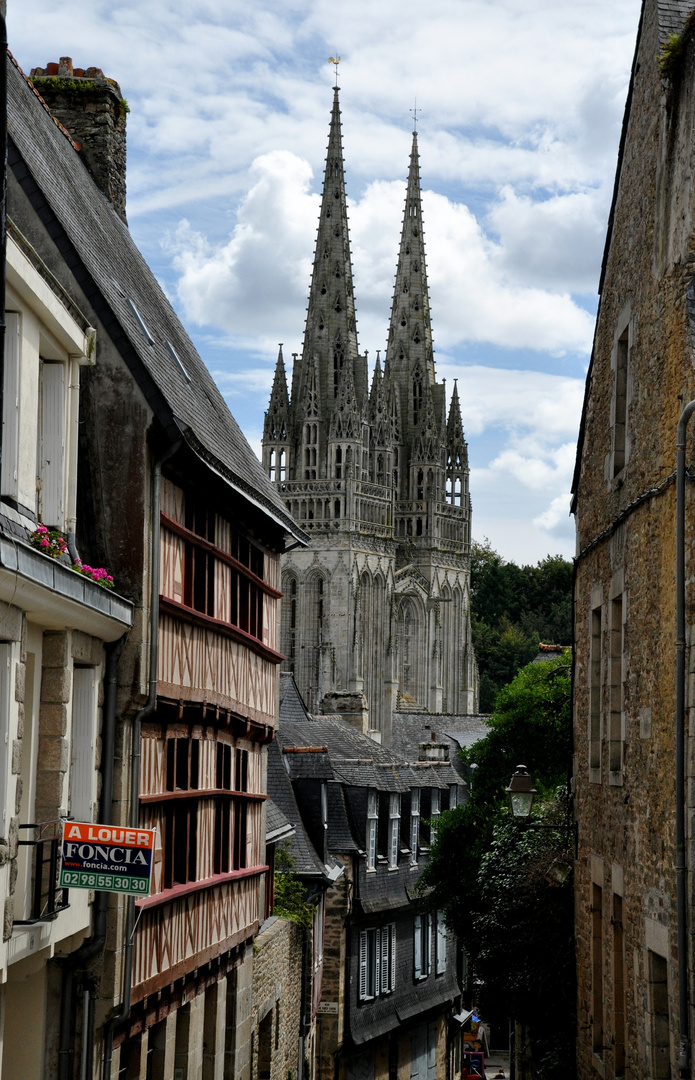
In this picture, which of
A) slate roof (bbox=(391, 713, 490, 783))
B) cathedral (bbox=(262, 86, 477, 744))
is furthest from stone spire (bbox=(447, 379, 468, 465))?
slate roof (bbox=(391, 713, 490, 783))

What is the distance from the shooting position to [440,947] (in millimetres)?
33125

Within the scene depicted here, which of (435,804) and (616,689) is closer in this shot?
(616,689)

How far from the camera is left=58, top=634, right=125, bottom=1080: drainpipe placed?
10.9 meters

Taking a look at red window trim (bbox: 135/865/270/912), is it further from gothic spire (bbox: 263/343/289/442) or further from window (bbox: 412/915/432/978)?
gothic spire (bbox: 263/343/289/442)

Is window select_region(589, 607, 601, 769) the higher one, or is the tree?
window select_region(589, 607, 601, 769)

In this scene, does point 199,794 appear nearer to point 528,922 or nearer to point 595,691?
point 595,691

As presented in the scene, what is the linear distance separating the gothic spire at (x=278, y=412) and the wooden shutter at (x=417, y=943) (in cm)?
7656

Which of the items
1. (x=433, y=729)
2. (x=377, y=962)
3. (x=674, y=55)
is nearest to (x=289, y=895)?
(x=377, y=962)

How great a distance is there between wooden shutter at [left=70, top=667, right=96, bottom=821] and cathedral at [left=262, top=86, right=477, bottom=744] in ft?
281

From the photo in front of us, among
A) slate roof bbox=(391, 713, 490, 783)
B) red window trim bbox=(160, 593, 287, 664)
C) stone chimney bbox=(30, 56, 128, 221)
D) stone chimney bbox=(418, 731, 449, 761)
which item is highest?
stone chimney bbox=(30, 56, 128, 221)

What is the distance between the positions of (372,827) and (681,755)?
1990cm

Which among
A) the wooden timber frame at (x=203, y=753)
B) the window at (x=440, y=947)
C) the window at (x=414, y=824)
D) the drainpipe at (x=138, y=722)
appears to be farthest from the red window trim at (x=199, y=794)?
the window at (x=440, y=947)

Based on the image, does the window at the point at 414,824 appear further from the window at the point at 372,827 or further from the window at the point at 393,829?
the window at the point at 372,827

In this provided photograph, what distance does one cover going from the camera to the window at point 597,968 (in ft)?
46.0
